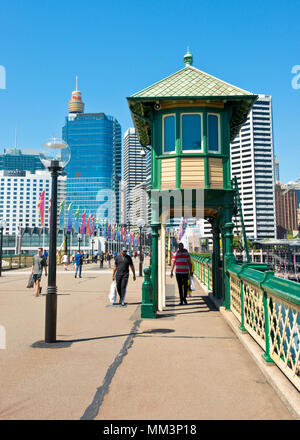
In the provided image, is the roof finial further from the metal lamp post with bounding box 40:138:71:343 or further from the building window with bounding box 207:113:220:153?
the metal lamp post with bounding box 40:138:71:343

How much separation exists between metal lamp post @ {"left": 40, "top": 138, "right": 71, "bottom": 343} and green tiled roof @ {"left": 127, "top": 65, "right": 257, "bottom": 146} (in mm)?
3318

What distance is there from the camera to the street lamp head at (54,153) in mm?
7117

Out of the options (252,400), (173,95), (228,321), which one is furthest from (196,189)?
(252,400)

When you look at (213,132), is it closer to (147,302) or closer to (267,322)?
(147,302)

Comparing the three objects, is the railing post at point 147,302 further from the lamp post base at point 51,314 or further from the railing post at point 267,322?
the railing post at point 267,322

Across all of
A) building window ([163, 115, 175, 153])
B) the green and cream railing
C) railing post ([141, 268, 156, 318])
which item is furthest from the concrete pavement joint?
building window ([163, 115, 175, 153])

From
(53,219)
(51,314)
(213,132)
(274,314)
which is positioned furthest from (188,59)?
(274,314)

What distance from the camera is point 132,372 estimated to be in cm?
506

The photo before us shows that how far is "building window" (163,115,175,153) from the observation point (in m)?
9.67

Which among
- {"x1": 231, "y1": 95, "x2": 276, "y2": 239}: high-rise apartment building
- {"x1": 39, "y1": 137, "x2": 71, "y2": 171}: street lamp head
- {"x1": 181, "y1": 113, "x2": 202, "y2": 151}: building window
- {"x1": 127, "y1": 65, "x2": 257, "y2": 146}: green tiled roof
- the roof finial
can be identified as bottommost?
{"x1": 39, "y1": 137, "x2": 71, "y2": 171}: street lamp head

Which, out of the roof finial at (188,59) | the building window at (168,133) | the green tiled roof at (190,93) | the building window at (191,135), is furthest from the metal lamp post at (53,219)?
the roof finial at (188,59)

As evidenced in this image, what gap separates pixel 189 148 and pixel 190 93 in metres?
1.44

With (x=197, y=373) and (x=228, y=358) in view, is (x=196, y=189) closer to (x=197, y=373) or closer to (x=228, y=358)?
(x=228, y=358)
